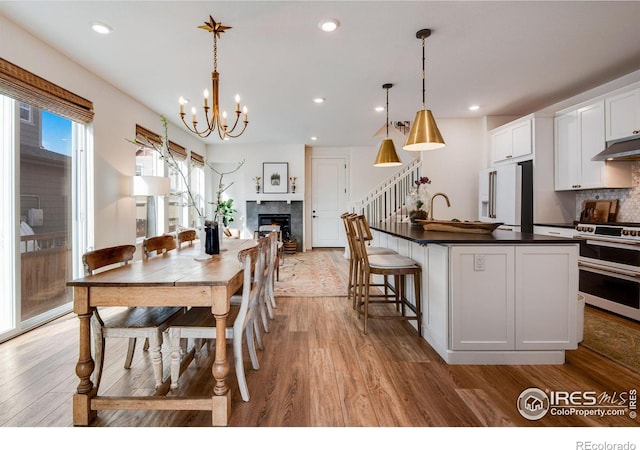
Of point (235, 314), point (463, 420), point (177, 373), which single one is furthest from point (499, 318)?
point (177, 373)

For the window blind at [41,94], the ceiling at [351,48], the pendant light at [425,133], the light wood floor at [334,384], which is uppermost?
the ceiling at [351,48]

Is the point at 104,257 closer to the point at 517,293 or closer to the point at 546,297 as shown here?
the point at 517,293

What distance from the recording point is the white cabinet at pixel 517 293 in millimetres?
2115

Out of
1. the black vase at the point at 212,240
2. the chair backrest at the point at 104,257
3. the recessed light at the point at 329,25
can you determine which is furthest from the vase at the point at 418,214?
the chair backrest at the point at 104,257

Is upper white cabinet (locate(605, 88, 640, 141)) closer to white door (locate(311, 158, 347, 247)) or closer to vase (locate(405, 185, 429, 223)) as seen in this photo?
vase (locate(405, 185, 429, 223))

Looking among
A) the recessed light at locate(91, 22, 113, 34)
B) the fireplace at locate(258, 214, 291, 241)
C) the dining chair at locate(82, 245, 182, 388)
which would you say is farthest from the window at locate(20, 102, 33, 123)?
the fireplace at locate(258, 214, 291, 241)

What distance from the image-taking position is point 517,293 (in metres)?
2.12

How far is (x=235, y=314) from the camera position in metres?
1.93

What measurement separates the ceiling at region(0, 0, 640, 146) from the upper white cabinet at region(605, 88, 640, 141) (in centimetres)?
41

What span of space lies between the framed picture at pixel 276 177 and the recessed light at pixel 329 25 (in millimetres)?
5113

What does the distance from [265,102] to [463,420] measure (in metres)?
4.38

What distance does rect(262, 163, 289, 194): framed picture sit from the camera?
7688 millimetres

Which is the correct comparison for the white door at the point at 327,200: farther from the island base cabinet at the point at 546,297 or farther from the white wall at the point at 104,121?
the island base cabinet at the point at 546,297

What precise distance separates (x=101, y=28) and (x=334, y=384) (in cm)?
335
